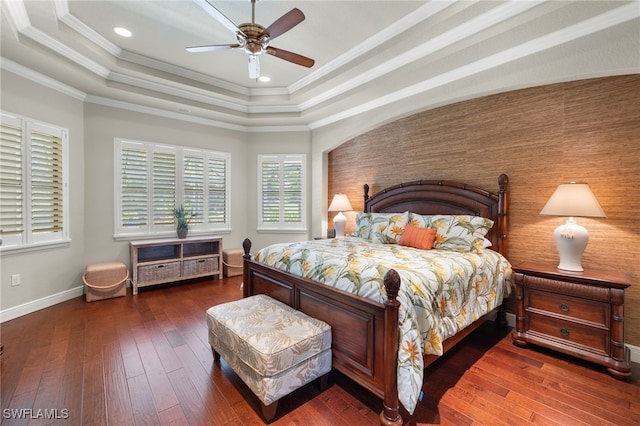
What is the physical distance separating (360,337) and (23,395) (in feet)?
7.69

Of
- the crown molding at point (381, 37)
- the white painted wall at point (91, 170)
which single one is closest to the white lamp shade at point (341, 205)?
the white painted wall at point (91, 170)

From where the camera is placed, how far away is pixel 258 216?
562cm

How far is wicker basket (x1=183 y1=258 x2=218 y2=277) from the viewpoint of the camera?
4555mm

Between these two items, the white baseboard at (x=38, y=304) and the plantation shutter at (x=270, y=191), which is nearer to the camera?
the white baseboard at (x=38, y=304)

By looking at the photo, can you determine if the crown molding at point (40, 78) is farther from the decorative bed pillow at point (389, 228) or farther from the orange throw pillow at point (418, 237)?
the orange throw pillow at point (418, 237)

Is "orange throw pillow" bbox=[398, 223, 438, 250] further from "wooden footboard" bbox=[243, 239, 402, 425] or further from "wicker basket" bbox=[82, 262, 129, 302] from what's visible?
"wicker basket" bbox=[82, 262, 129, 302]

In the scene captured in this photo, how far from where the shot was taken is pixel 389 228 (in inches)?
140

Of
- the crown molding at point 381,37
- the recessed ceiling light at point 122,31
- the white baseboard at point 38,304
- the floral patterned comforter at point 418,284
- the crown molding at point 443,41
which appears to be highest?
the recessed ceiling light at point 122,31

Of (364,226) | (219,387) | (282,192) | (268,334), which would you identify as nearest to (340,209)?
(364,226)

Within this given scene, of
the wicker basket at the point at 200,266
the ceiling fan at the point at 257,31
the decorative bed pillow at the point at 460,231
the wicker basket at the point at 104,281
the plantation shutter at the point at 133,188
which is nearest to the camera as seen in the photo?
the ceiling fan at the point at 257,31

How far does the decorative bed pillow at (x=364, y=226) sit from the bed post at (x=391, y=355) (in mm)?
2216

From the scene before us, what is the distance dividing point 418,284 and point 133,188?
4532mm

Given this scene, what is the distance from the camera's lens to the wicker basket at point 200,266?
4.55m

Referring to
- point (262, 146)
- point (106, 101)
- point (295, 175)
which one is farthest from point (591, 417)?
point (106, 101)
